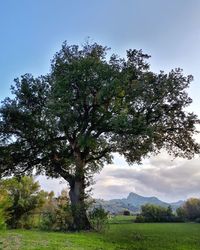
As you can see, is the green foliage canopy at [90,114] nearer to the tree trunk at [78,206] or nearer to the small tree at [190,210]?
the tree trunk at [78,206]

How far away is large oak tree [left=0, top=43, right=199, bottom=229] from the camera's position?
1471 inches

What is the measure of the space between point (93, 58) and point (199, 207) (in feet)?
239

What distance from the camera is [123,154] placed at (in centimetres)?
4297

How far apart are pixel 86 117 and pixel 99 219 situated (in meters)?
9.91

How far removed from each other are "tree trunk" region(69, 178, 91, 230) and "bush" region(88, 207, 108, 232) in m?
0.58

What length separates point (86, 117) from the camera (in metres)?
39.3

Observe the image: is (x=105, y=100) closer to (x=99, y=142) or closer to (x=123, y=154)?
(x=99, y=142)

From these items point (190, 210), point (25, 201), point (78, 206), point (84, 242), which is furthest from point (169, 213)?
point (84, 242)

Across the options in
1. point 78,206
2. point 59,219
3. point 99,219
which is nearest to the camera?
point 99,219

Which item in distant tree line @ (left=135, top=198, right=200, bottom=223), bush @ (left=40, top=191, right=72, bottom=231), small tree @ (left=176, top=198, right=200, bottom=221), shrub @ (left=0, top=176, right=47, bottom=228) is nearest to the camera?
bush @ (left=40, top=191, right=72, bottom=231)

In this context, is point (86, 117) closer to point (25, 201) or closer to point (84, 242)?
point (84, 242)

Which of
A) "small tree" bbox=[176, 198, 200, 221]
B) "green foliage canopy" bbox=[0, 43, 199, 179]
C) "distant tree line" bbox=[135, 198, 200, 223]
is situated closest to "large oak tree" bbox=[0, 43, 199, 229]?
"green foliage canopy" bbox=[0, 43, 199, 179]

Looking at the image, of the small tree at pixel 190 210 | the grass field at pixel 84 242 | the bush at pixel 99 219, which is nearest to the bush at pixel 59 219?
the bush at pixel 99 219

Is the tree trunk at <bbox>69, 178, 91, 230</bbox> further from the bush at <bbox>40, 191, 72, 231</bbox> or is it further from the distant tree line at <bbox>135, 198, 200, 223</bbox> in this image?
the distant tree line at <bbox>135, 198, 200, 223</bbox>
